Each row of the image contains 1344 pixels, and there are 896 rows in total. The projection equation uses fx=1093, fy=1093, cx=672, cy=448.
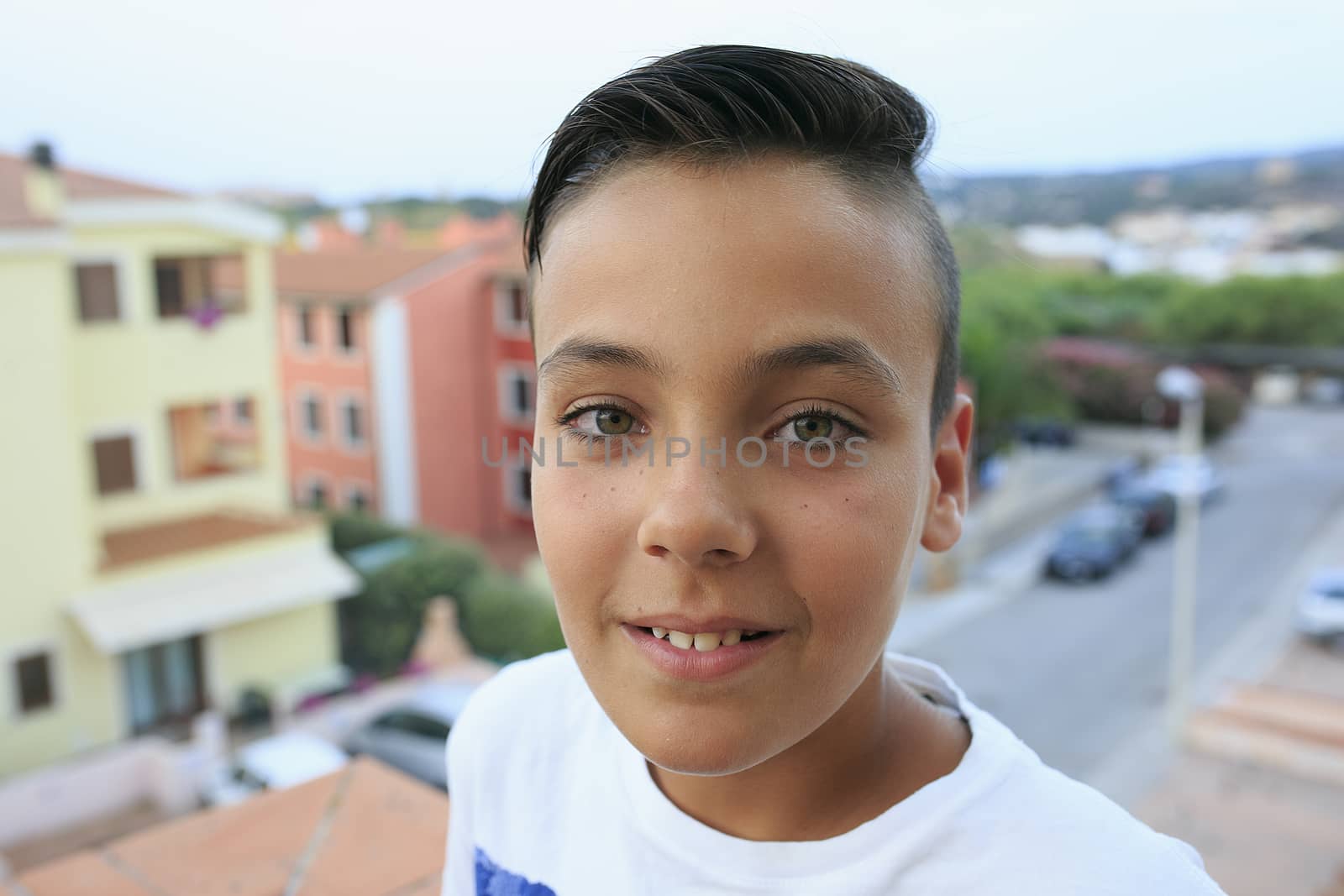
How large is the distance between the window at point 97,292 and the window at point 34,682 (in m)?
2.35

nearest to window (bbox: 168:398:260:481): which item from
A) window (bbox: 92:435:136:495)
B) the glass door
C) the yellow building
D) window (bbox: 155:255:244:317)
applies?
the yellow building

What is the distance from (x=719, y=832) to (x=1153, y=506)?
1437 cm

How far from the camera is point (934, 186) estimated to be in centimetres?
70

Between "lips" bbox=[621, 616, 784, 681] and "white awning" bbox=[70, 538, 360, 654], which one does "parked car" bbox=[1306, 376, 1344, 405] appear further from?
"lips" bbox=[621, 616, 784, 681]

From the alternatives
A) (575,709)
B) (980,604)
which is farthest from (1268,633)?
(575,709)

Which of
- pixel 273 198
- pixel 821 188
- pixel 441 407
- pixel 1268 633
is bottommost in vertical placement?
pixel 1268 633

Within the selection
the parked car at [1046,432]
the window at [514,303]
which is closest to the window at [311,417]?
the window at [514,303]

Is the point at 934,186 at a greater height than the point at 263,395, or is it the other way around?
the point at 934,186

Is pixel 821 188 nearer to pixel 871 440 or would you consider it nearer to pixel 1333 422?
pixel 871 440

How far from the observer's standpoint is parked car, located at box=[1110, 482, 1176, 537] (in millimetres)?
13711

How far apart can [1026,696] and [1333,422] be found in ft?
50.3

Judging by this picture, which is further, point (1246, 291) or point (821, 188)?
point (1246, 291)

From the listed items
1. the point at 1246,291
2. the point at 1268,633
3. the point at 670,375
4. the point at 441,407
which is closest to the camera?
the point at 670,375

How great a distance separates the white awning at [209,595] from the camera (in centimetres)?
746
